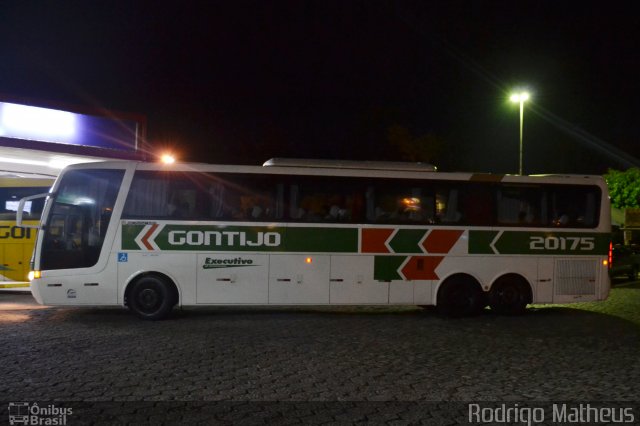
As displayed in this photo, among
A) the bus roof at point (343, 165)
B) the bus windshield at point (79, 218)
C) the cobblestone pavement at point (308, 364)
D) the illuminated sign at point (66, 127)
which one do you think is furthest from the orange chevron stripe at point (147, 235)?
the illuminated sign at point (66, 127)

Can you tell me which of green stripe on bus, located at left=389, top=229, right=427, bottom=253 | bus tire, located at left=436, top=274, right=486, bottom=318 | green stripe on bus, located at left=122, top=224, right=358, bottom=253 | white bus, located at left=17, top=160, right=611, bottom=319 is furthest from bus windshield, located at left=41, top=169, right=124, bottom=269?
bus tire, located at left=436, top=274, right=486, bottom=318

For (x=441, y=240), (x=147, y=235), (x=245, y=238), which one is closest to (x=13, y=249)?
(x=147, y=235)

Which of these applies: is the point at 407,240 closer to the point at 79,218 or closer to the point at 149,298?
the point at 149,298

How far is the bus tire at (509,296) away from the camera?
42.8 feet

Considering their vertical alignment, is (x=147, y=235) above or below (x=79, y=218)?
below

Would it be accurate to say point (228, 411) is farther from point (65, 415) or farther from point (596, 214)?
point (596, 214)

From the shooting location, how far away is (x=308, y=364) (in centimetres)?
817

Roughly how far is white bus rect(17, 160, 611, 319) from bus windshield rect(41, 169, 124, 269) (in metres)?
0.02

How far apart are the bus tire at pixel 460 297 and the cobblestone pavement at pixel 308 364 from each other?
15.4 inches

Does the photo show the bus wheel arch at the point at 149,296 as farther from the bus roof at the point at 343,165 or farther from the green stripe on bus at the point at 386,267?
the green stripe on bus at the point at 386,267

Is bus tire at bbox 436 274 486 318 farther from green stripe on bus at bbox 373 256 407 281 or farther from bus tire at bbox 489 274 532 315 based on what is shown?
green stripe on bus at bbox 373 256 407 281

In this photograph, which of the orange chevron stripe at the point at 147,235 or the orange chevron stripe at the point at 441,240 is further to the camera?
the orange chevron stripe at the point at 441,240

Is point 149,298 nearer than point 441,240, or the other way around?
point 149,298

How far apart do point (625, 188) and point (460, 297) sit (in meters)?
29.1
